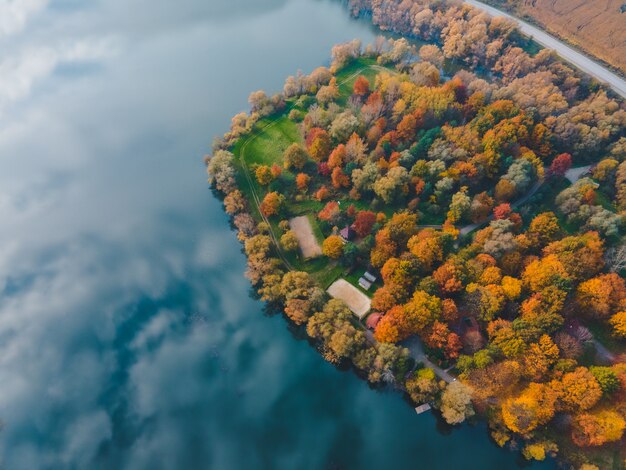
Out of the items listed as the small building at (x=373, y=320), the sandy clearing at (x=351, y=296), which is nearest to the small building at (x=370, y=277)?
the sandy clearing at (x=351, y=296)

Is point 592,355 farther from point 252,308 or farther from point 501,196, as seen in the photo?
point 252,308

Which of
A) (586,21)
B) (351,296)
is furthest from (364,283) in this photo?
(586,21)

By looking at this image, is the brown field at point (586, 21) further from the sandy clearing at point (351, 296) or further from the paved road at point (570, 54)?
the sandy clearing at point (351, 296)

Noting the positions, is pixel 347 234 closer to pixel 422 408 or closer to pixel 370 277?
pixel 370 277

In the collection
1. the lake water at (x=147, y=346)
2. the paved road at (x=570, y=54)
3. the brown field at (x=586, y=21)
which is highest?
the brown field at (x=586, y=21)

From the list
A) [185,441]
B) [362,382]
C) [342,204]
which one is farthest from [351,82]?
[185,441]
